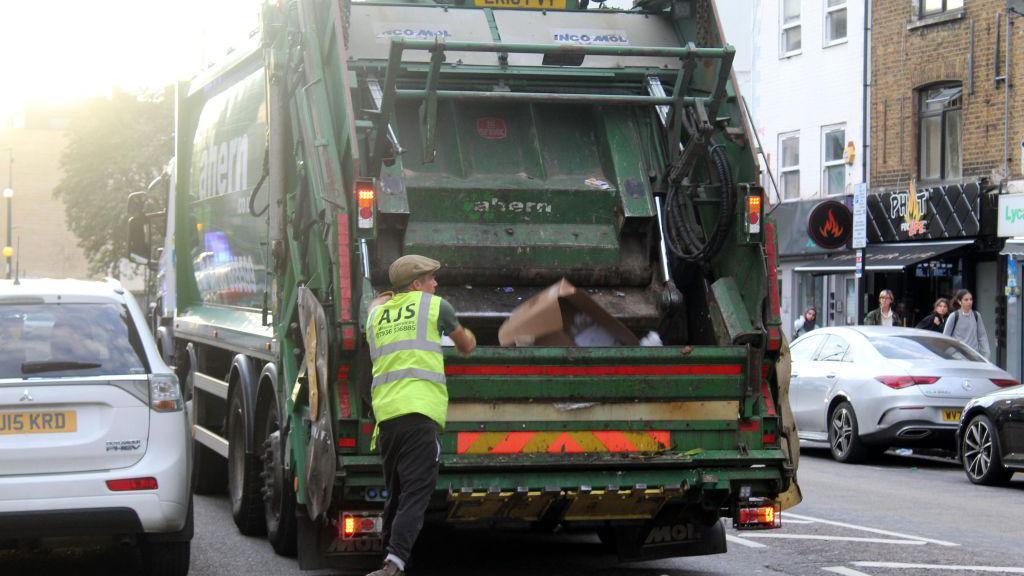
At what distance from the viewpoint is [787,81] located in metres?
30.7

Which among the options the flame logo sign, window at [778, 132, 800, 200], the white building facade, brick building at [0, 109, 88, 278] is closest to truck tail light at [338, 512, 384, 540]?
the flame logo sign

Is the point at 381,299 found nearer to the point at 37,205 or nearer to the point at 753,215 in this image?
the point at 753,215

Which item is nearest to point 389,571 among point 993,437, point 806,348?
point 993,437

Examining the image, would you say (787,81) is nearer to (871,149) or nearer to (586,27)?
(871,149)

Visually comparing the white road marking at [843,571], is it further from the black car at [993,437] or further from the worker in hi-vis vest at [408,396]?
the black car at [993,437]

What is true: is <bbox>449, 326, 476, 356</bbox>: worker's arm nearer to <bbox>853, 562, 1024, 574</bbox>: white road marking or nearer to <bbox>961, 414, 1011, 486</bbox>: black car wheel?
<bbox>853, 562, 1024, 574</bbox>: white road marking

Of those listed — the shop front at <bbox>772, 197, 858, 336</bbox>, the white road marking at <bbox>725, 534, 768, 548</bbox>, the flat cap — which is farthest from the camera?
the shop front at <bbox>772, 197, 858, 336</bbox>

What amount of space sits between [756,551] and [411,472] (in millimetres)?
3269

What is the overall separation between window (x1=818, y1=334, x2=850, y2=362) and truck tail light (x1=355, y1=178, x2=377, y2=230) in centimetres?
1006

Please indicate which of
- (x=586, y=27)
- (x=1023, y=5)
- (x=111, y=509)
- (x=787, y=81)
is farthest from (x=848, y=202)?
(x=111, y=509)

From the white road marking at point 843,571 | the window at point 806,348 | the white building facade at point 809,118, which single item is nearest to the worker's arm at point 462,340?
the white road marking at point 843,571

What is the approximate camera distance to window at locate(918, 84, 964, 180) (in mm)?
25422

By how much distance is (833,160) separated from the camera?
2916 centimetres

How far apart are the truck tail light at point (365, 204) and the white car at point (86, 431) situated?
47.7 inches
